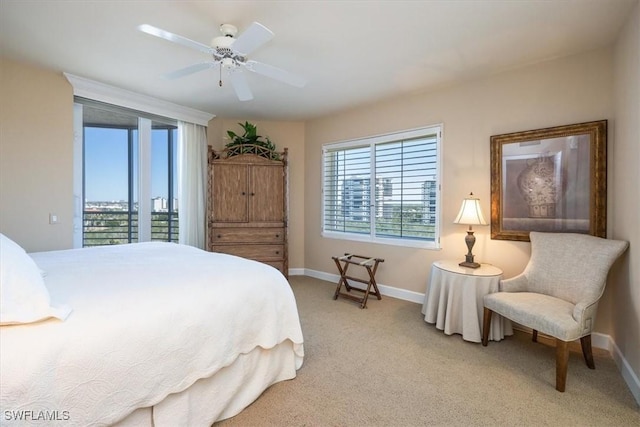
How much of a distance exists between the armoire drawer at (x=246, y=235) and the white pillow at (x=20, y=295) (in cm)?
289

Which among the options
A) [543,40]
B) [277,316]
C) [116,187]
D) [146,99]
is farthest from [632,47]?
[116,187]

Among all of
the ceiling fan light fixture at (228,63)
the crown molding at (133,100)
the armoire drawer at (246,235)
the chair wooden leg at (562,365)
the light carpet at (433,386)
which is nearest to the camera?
the light carpet at (433,386)

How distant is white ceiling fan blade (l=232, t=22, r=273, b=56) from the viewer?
1.78 m

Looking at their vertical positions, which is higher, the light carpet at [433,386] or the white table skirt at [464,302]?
the white table skirt at [464,302]

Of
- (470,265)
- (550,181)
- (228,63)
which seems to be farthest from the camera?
(470,265)

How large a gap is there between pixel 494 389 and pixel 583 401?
48 cm

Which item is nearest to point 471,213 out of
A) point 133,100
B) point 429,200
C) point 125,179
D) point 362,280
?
point 429,200

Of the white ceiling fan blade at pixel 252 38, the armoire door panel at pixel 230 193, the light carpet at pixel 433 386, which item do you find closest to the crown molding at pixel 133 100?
the armoire door panel at pixel 230 193

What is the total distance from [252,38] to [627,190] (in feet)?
8.92

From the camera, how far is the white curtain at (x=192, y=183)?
418 cm

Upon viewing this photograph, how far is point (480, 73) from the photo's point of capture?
2.99 m

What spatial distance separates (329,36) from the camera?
7.65 feet

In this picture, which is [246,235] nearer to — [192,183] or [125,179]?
[192,183]

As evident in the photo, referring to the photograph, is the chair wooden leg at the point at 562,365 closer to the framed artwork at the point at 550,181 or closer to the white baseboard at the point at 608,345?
the white baseboard at the point at 608,345
